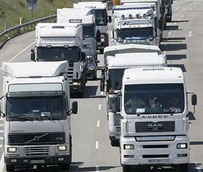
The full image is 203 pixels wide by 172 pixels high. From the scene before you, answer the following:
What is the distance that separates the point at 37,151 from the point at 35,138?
380 mm

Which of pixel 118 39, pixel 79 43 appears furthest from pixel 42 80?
pixel 118 39

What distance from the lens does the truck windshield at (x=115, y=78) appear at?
1319 inches

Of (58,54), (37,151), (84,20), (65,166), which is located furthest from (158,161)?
(84,20)

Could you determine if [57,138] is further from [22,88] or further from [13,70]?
[13,70]

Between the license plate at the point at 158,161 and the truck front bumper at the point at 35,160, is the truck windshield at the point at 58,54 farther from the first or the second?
the license plate at the point at 158,161

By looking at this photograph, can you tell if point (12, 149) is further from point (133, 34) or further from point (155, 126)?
point (133, 34)

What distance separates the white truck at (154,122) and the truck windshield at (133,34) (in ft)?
81.5

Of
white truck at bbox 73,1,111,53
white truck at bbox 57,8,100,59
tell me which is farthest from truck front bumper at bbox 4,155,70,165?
white truck at bbox 73,1,111,53

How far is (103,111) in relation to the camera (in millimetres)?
41312

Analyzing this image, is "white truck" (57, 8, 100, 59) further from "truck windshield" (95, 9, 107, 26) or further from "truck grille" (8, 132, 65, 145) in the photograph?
"truck grille" (8, 132, 65, 145)

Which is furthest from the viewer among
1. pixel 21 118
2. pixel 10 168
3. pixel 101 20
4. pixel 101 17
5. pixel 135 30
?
pixel 101 17

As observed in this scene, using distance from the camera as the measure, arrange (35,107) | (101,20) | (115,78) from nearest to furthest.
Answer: (35,107) < (115,78) < (101,20)

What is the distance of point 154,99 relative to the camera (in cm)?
2641

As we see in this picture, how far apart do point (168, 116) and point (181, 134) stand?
610mm
